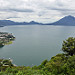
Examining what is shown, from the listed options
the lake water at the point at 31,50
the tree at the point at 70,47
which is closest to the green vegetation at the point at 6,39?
the lake water at the point at 31,50

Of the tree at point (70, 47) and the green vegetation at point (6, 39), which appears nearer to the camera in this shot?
the tree at point (70, 47)

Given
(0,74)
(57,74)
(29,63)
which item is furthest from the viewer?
(29,63)

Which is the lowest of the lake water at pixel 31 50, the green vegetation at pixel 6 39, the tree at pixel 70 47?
the lake water at pixel 31 50

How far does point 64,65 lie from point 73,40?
4196 millimetres

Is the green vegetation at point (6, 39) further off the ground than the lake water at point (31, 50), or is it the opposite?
the green vegetation at point (6, 39)

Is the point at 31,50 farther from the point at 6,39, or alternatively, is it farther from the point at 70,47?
the point at 6,39

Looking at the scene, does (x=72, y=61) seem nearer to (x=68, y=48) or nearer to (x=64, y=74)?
(x=64, y=74)

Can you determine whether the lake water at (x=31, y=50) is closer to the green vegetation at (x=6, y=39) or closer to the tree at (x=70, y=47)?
the green vegetation at (x=6, y=39)

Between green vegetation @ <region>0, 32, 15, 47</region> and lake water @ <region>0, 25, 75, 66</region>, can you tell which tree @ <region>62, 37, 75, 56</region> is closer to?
lake water @ <region>0, 25, 75, 66</region>

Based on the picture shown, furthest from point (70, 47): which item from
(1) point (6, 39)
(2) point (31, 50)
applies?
(1) point (6, 39)

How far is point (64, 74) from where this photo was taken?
7070 millimetres

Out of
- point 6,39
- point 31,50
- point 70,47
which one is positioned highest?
point 70,47

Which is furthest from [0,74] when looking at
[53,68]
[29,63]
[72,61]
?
[29,63]

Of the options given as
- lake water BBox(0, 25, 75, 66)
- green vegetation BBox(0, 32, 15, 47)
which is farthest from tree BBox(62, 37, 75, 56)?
green vegetation BBox(0, 32, 15, 47)
